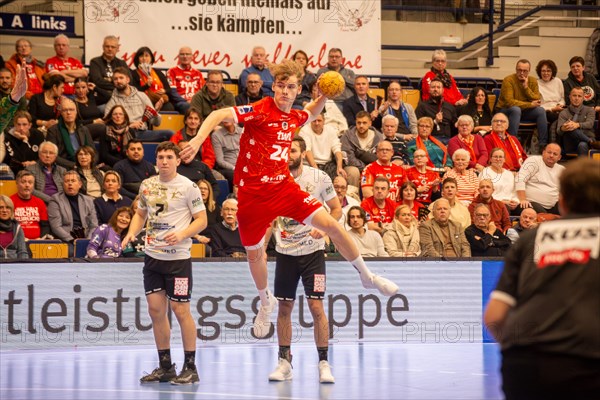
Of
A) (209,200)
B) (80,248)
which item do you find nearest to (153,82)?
(209,200)

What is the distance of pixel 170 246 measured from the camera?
29.3 ft

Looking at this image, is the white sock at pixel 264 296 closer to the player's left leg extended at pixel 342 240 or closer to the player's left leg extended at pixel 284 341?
the player's left leg extended at pixel 284 341

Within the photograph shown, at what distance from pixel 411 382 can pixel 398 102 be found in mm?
7628

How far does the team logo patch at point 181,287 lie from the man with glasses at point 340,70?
730 centimetres

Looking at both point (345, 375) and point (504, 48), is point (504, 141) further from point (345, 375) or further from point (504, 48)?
point (345, 375)

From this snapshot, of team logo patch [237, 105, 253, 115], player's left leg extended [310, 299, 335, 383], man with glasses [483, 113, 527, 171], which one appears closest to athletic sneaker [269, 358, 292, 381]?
player's left leg extended [310, 299, 335, 383]

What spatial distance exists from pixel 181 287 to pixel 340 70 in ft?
25.8

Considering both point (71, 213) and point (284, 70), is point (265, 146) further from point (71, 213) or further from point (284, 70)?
point (71, 213)

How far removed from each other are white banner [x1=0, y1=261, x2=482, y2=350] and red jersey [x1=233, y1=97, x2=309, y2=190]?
3.61 m

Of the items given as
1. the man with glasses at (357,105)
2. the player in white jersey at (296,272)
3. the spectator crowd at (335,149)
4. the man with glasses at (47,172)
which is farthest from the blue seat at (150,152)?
the player in white jersey at (296,272)

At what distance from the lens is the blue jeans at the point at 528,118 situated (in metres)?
16.6

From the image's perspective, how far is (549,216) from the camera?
14.4m

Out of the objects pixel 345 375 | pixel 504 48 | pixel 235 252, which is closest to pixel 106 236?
pixel 235 252

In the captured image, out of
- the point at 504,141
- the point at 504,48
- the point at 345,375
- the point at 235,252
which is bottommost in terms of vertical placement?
the point at 345,375
